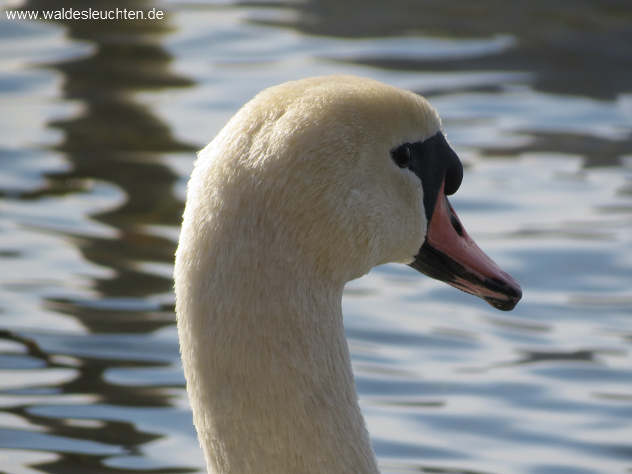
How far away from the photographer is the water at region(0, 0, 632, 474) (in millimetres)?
5246

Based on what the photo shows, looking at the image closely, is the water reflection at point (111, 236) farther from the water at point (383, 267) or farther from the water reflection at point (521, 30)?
the water reflection at point (521, 30)

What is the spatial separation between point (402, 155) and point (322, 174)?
1.25 ft

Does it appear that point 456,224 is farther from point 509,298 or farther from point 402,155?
point 402,155

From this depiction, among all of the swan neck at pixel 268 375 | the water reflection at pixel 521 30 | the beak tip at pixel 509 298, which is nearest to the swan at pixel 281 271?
the swan neck at pixel 268 375

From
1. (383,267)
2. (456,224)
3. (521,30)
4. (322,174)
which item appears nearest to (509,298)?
(456,224)

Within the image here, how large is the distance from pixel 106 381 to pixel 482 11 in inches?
240

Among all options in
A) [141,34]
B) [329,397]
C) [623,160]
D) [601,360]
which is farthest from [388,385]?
[141,34]

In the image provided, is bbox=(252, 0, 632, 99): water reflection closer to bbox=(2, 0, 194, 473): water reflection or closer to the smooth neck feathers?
bbox=(2, 0, 194, 473): water reflection

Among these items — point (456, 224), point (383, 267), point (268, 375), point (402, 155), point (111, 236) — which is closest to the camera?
point (268, 375)

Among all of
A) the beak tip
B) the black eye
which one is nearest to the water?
the beak tip

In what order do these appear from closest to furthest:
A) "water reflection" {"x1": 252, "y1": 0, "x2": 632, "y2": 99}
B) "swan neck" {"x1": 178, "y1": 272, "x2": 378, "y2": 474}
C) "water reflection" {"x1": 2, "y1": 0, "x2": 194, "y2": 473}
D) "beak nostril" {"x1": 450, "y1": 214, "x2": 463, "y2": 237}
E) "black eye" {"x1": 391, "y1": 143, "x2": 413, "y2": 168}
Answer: "swan neck" {"x1": 178, "y1": 272, "x2": 378, "y2": 474} < "black eye" {"x1": 391, "y1": 143, "x2": 413, "y2": 168} < "beak nostril" {"x1": 450, "y1": 214, "x2": 463, "y2": 237} < "water reflection" {"x1": 2, "y1": 0, "x2": 194, "y2": 473} < "water reflection" {"x1": 252, "y1": 0, "x2": 632, "y2": 99}

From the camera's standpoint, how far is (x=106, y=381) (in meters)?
5.54

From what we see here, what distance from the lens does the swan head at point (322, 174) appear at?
3039 millimetres

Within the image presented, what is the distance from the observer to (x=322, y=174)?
10.3 feet
